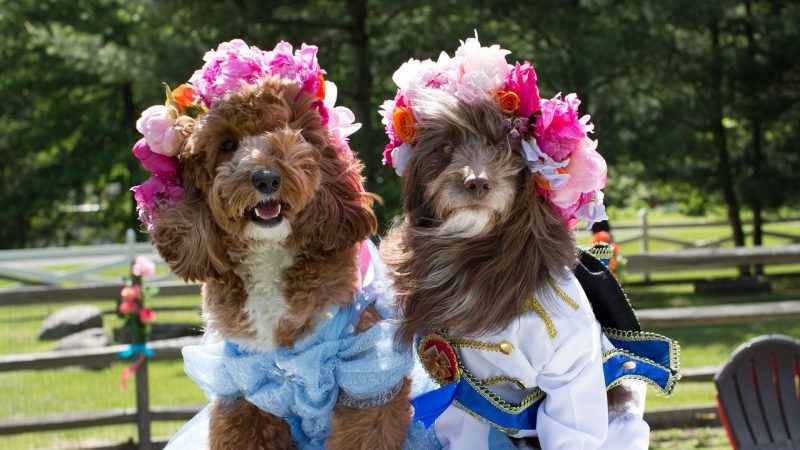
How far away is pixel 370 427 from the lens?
2365 mm

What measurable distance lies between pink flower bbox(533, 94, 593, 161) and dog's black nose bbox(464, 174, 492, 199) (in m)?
0.25

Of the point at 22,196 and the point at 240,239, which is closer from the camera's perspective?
the point at 240,239

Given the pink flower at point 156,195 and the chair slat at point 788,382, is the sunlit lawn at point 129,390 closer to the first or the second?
the chair slat at point 788,382

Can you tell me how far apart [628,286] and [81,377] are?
9358 mm

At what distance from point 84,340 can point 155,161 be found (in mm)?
7644

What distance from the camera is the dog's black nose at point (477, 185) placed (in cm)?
217

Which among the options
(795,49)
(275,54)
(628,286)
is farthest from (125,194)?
(275,54)

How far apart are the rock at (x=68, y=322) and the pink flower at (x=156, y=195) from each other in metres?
8.57

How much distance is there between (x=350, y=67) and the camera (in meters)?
11.7

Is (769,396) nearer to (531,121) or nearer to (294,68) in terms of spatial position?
(531,121)

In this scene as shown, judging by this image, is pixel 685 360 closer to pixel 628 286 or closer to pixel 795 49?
pixel 628 286

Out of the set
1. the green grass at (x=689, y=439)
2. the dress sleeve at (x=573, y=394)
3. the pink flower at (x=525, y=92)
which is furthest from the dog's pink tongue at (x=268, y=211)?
the green grass at (x=689, y=439)

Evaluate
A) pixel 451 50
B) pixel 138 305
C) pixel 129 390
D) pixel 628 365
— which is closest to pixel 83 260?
pixel 129 390

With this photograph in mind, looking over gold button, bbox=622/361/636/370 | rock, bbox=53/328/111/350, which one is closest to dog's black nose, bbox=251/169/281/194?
gold button, bbox=622/361/636/370
